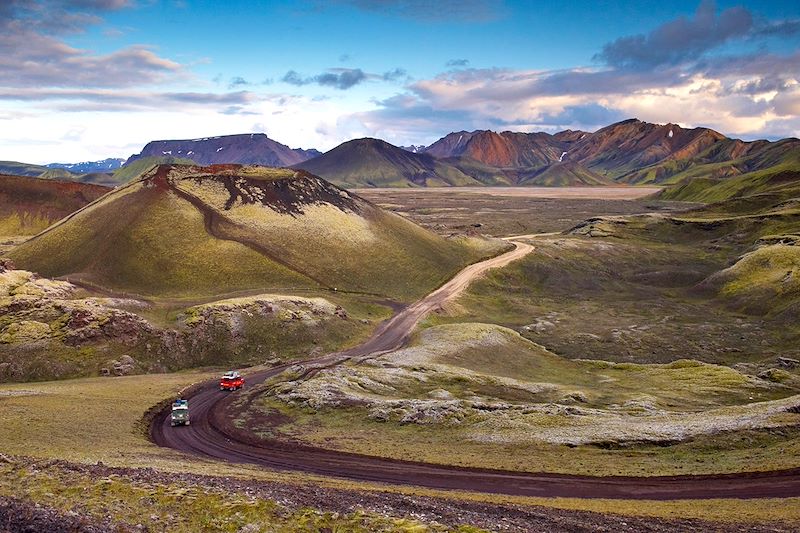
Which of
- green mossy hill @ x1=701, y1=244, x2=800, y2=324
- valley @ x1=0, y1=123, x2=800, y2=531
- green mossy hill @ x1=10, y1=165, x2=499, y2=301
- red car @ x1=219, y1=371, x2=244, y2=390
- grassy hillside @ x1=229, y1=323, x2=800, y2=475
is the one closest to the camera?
valley @ x1=0, y1=123, x2=800, y2=531

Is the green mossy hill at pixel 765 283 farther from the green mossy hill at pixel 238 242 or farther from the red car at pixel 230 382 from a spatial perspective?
the red car at pixel 230 382

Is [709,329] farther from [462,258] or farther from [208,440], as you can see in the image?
[208,440]

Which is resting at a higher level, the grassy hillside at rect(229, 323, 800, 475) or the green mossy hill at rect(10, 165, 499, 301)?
the green mossy hill at rect(10, 165, 499, 301)

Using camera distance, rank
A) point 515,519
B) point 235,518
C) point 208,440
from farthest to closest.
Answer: point 208,440 → point 515,519 → point 235,518

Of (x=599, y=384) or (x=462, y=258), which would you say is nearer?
(x=599, y=384)

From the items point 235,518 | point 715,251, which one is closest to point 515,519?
point 235,518

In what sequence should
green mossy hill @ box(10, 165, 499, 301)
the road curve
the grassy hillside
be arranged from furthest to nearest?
1. green mossy hill @ box(10, 165, 499, 301)
2. the grassy hillside
3. the road curve

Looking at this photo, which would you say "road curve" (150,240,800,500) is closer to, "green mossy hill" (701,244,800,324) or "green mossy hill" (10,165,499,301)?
"green mossy hill" (10,165,499,301)

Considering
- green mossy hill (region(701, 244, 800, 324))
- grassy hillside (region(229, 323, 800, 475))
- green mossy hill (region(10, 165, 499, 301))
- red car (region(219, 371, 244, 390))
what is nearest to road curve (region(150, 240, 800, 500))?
grassy hillside (region(229, 323, 800, 475))

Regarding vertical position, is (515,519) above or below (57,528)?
below
